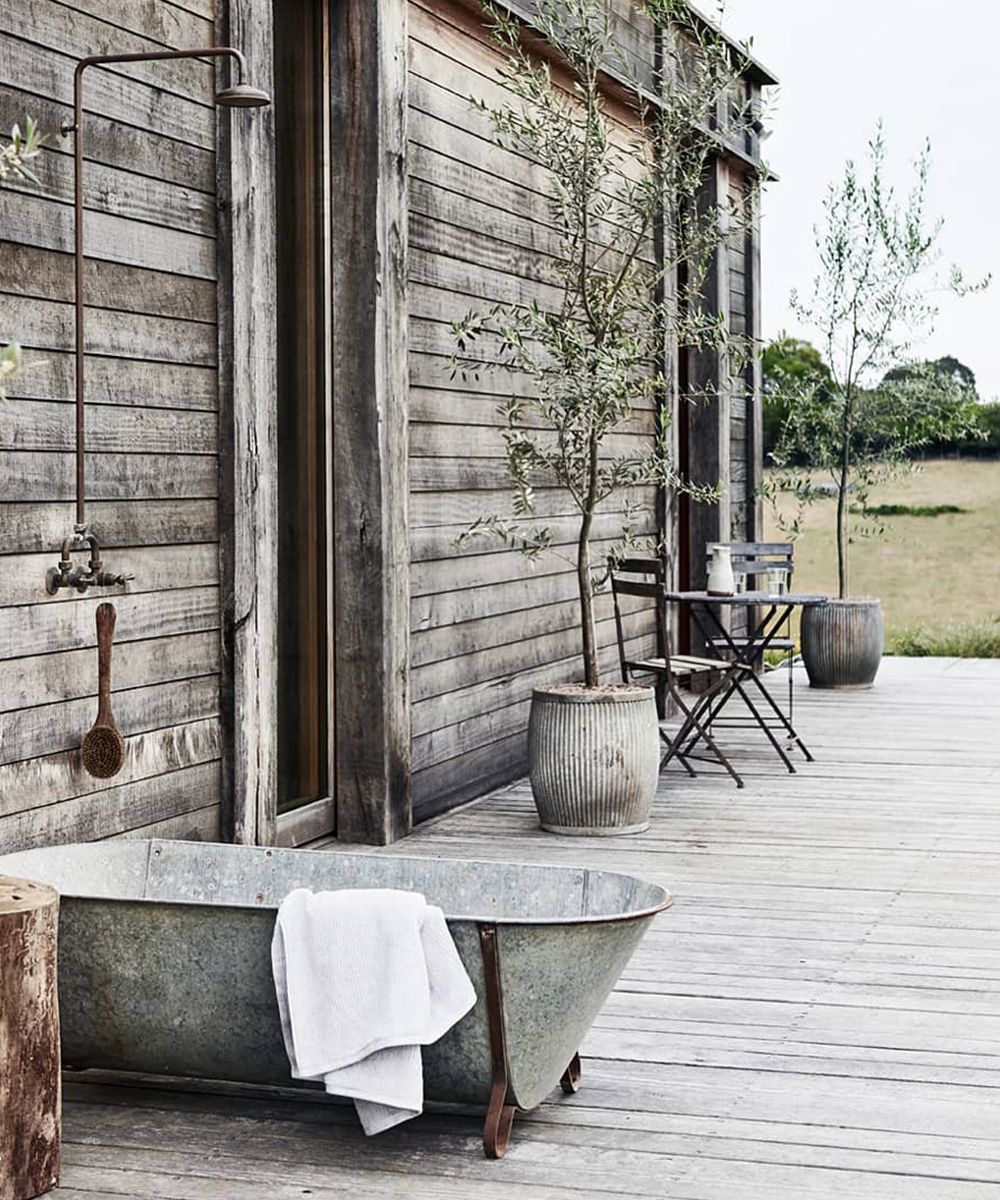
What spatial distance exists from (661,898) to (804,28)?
20039 mm

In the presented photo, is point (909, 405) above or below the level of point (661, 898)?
above

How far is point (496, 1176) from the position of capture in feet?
9.77

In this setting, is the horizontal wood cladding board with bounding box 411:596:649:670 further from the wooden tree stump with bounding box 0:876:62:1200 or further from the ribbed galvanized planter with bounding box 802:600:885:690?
the wooden tree stump with bounding box 0:876:62:1200

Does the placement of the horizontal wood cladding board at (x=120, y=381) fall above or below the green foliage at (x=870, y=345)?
below

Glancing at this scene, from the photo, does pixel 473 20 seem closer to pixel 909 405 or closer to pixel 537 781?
pixel 537 781

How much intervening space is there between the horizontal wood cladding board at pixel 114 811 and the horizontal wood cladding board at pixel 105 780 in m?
0.02

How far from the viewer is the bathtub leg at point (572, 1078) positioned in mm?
3373

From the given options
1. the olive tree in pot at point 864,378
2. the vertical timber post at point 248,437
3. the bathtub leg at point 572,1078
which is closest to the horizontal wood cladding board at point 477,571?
the vertical timber post at point 248,437

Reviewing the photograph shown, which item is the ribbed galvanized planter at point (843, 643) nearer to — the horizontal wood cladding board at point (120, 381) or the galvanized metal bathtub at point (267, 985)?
the horizontal wood cladding board at point (120, 381)

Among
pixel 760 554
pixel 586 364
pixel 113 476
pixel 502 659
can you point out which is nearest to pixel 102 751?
pixel 113 476

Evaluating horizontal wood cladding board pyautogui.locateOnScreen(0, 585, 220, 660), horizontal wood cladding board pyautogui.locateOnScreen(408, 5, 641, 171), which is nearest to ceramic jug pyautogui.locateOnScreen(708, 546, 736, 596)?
horizontal wood cladding board pyautogui.locateOnScreen(408, 5, 641, 171)

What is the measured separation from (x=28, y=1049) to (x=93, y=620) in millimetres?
1485

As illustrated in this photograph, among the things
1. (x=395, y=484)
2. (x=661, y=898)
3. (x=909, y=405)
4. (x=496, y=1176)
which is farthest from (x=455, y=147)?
(x=909, y=405)

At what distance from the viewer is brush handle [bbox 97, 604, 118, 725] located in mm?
4086
